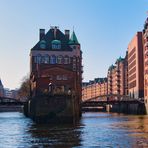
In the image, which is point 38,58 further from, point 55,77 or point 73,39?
point 55,77

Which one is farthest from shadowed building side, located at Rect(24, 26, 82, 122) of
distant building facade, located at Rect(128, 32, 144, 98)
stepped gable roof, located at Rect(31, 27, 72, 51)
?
distant building facade, located at Rect(128, 32, 144, 98)

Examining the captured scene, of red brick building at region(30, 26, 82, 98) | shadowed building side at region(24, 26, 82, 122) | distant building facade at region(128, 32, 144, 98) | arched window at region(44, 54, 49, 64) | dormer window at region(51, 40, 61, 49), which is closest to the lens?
shadowed building side at region(24, 26, 82, 122)

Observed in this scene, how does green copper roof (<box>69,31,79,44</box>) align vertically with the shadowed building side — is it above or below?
above

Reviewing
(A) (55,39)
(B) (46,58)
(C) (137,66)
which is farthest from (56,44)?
(C) (137,66)

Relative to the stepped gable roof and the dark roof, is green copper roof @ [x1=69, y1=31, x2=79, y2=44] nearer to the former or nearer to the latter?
the dark roof

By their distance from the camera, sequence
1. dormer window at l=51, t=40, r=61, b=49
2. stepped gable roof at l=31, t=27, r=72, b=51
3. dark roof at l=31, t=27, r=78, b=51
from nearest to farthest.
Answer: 1. dormer window at l=51, t=40, r=61, b=49
2. stepped gable roof at l=31, t=27, r=72, b=51
3. dark roof at l=31, t=27, r=78, b=51

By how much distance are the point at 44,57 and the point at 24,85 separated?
22.2m

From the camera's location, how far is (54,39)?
452ft

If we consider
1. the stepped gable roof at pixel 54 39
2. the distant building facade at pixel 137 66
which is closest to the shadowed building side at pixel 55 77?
the stepped gable roof at pixel 54 39

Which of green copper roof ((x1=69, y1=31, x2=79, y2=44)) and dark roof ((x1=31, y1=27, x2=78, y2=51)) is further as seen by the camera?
green copper roof ((x1=69, y1=31, x2=79, y2=44))

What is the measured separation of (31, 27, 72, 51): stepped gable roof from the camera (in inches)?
5364

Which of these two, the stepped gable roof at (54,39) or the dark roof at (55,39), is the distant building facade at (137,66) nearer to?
the dark roof at (55,39)

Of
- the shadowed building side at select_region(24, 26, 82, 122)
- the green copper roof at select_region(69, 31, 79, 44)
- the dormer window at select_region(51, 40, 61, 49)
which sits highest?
the green copper roof at select_region(69, 31, 79, 44)

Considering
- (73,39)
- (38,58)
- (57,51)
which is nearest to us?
(38,58)
